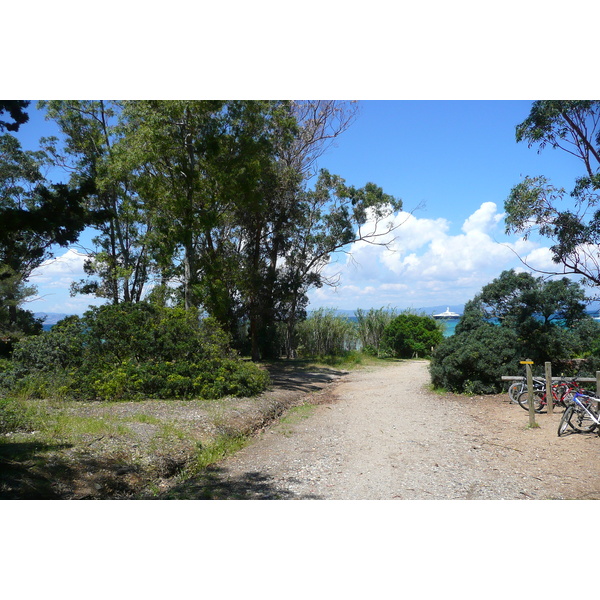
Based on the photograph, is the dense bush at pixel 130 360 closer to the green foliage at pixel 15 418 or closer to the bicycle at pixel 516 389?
the green foliage at pixel 15 418

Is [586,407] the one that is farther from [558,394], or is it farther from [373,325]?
[373,325]

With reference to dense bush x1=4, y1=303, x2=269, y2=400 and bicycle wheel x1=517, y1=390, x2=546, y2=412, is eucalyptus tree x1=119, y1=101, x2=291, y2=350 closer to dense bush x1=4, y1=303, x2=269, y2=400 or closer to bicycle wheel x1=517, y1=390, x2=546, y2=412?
dense bush x1=4, y1=303, x2=269, y2=400

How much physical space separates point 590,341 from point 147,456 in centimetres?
574

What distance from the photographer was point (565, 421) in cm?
440

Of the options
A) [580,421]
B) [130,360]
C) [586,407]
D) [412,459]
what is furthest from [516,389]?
[130,360]

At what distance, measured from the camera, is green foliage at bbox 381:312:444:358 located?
13.1m

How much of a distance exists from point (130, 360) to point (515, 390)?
493 cm

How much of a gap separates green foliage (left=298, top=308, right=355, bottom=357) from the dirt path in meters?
6.51

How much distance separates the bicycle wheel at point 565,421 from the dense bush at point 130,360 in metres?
3.63

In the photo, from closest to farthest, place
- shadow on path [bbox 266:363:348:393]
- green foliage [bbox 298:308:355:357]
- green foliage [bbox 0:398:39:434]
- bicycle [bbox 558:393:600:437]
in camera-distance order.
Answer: green foliage [bbox 0:398:39:434], bicycle [bbox 558:393:600:437], shadow on path [bbox 266:363:348:393], green foliage [bbox 298:308:355:357]

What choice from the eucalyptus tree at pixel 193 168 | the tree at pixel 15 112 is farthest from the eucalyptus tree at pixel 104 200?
the tree at pixel 15 112

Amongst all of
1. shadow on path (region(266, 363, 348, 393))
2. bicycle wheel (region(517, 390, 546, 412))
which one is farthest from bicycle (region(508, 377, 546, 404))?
shadow on path (region(266, 363, 348, 393))

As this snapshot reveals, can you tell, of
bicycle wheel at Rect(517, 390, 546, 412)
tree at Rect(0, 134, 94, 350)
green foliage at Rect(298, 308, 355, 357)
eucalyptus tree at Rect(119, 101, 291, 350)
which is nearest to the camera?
tree at Rect(0, 134, 94, 350)
